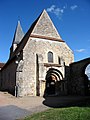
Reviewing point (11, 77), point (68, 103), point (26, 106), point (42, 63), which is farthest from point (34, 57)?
point (26, 106)

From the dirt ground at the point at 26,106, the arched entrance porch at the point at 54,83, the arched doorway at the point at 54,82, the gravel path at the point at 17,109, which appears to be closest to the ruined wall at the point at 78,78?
the arched entrance porch at the point at 54,83

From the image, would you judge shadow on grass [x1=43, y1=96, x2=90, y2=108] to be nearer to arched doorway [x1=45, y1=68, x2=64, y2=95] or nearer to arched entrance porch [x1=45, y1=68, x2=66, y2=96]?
arched entrance porch [x1=45, y1=68, x2=66, y2=96]

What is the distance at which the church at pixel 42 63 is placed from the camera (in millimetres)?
21125

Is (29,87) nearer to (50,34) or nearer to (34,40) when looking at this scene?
(34,40)

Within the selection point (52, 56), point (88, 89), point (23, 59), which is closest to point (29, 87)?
point (23, 59)

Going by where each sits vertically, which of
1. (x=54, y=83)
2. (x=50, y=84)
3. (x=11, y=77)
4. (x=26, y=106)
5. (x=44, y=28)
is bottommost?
(x=26, y=106)

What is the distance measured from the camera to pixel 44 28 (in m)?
25.4

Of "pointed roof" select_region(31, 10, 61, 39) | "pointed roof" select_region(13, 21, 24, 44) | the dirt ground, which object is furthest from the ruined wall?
"pointed roof" select_region(13, 21, 24, 44)

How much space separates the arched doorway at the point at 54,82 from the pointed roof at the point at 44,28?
553 cm

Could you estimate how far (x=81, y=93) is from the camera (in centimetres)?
2145

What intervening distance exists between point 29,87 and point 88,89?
7622mm

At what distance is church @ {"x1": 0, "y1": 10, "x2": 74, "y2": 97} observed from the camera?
2112 centimetres

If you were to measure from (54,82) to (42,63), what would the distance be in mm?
4116

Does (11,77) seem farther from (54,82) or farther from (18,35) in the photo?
(18,35)
